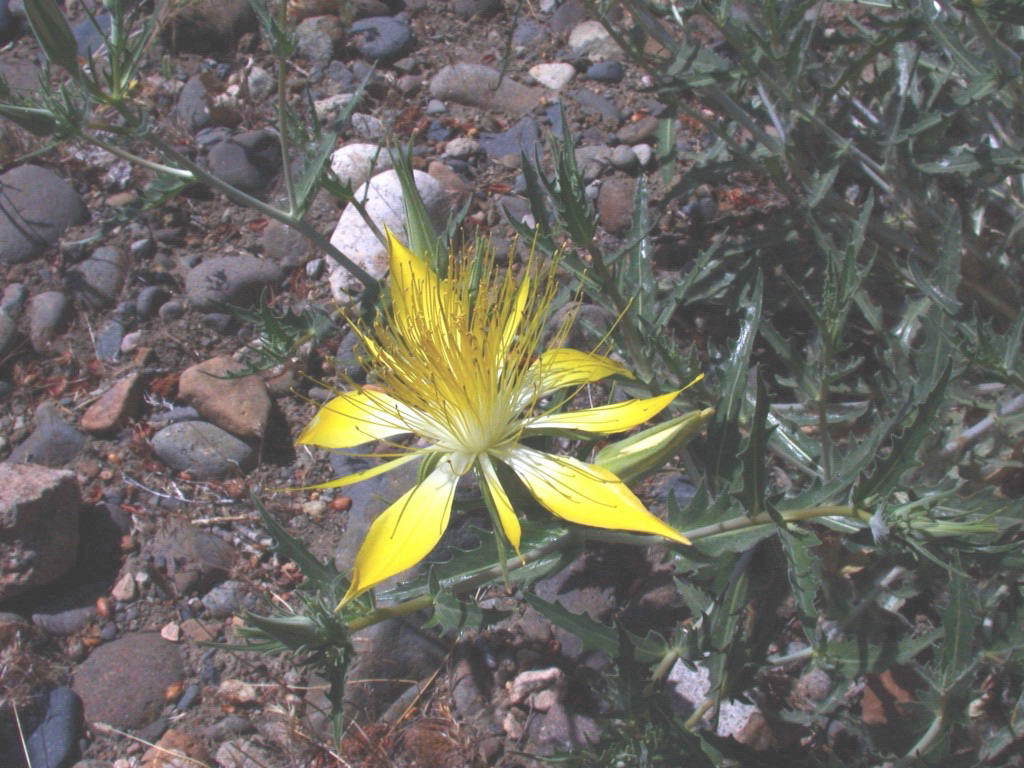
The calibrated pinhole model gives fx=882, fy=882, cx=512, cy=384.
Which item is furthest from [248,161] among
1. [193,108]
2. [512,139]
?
[512,139]

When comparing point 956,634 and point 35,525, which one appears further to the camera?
point 35,525

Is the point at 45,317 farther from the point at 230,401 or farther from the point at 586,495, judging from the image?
the point at 586,495

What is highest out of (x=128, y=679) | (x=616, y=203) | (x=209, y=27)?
(x=209, y=27)

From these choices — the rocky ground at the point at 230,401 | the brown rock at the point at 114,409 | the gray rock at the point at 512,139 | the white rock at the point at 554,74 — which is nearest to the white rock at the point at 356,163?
the rocky ground at the point at 230,401

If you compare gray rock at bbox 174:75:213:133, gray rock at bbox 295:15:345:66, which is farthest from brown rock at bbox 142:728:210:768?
gray rock at bbox 295:15:345:66

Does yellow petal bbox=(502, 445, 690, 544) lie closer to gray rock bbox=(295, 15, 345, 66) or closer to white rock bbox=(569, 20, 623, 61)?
white rock bbox=(569, 20, 623, 61)

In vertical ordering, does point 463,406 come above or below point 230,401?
above
